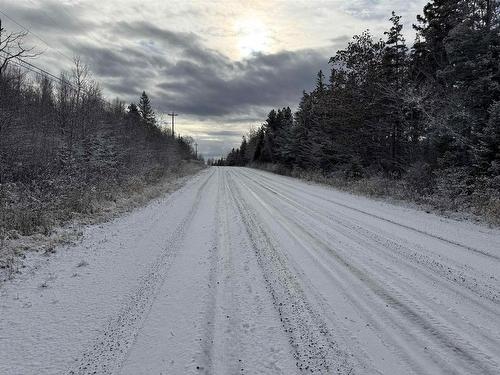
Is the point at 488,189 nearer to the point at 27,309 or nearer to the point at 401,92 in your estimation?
the point at 401,92

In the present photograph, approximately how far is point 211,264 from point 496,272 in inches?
183

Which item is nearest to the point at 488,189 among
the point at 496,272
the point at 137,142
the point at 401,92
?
the point at 496,272

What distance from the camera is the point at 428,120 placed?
1959 cm

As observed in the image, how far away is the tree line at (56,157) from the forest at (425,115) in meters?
12.8

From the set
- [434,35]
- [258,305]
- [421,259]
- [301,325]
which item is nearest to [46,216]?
[258,305]

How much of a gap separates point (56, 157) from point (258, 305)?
16170 millimetres

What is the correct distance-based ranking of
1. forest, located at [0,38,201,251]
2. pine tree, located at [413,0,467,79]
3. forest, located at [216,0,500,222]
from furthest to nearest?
1. pine tree, located at [413,0,467,79]
2. forest, located at [216,0,500,222]
3. forest, located at [0,38,201,251]

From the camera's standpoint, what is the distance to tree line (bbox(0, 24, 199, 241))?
10461mm

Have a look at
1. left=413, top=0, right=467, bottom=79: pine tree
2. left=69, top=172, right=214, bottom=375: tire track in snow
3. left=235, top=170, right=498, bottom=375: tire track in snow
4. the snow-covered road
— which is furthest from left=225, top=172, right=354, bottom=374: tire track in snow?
left=413, top=0, right=467, bottom=79: pine tree

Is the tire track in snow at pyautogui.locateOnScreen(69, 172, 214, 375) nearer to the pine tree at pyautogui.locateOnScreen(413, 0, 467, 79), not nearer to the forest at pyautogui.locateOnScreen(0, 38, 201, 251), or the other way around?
the forest at pyautogui.locateOnScreen(0, 38, 201, 251)

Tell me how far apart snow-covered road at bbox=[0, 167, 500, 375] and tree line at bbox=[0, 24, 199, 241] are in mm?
2969

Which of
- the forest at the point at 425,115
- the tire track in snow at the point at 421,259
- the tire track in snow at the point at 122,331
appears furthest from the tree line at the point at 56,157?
the forest at the point at 425,115

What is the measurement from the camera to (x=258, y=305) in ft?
14.9

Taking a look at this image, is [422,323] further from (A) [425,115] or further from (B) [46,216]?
(A) [425,115]
